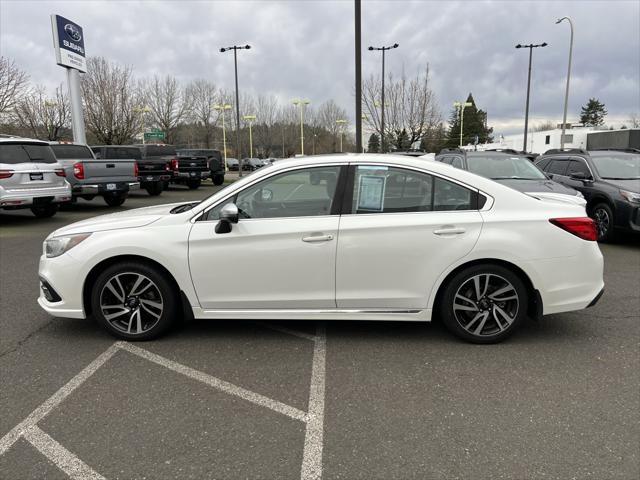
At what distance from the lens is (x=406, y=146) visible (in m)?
33.1

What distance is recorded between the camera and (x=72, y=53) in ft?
65.4

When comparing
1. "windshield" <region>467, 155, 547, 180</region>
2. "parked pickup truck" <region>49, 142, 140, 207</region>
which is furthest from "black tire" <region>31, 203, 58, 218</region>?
"windshield" <region>467, 155, 547, 180</region>

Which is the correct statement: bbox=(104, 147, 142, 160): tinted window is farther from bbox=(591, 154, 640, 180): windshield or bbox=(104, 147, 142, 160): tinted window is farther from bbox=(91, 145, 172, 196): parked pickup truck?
bbox=(591, 154, 640, 180): windshield

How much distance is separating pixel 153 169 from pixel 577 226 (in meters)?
17.1

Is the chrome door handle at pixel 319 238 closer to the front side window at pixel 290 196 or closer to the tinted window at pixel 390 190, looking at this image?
the front side window at pixel 290 196

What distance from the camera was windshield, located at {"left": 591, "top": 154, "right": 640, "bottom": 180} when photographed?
876 cm

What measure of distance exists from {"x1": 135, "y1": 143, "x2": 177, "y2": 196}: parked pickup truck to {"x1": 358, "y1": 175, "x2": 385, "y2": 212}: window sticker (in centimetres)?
1612

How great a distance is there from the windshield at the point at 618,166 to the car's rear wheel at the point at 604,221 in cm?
68

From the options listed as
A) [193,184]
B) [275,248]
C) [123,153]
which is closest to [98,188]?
[123,153]

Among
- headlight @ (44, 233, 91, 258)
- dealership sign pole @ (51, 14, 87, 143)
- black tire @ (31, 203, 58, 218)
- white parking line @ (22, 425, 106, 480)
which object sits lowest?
white parking line @ (22, 425, 106, 480)

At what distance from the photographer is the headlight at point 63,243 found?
157 inches

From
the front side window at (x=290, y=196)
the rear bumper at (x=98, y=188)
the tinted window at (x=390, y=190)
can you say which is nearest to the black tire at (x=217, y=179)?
the rear bumper at (x=98, y=188)

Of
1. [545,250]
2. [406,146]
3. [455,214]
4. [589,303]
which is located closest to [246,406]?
[455,214]

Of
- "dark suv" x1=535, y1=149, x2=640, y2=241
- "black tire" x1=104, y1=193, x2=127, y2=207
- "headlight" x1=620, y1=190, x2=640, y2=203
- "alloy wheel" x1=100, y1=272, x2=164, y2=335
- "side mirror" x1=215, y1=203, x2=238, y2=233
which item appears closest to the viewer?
"side mirror" x1=215, y1=203, x2=238, y2=233
